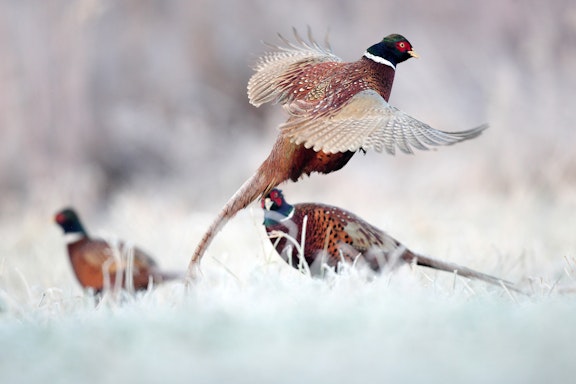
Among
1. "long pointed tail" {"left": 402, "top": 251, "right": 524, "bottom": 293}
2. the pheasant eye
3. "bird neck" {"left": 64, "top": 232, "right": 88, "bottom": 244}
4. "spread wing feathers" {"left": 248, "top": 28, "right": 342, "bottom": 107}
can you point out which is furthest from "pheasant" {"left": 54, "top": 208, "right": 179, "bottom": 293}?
the pheasant eye

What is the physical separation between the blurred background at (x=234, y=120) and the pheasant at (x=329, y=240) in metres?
1.38

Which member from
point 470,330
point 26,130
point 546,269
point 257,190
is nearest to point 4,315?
point 257,190

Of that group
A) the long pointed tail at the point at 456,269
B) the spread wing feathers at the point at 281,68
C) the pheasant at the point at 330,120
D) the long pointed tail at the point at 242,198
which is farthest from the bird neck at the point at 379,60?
the long pointed tail at the point at 456,269

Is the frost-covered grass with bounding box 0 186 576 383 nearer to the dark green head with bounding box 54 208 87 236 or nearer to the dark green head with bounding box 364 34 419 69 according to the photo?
the dark green head with bounding box 364 34 419 69

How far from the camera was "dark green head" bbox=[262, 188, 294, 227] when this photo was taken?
3221 millimetres

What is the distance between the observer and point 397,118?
2.83 metres

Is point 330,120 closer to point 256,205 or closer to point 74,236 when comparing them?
point 256,205

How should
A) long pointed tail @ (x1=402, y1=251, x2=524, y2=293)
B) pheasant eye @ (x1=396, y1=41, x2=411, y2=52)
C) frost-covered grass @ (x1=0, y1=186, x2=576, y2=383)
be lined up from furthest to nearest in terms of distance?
1. pheasant eye @ (x1=396, y1=41, x2=411, y2=52)
2. long pointed tail @ (x1=402, y1=251, x2=524, y2=293)
3. frost-covered grass @ (x1=0, y1=186, x2=576, y2=383)

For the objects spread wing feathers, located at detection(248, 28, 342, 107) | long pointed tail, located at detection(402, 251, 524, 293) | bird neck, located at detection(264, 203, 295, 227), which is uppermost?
spread wing feathers, located at detection(248, 28, 342, 107)

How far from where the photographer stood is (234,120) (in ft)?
33.5

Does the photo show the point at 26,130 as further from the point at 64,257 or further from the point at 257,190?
the point at 257,190

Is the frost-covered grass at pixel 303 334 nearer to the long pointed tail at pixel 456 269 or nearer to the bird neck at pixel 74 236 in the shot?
A: the long pointed tail at pixel 456 269

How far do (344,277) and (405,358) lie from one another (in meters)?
0.90

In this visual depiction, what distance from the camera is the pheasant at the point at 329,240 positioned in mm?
3160
